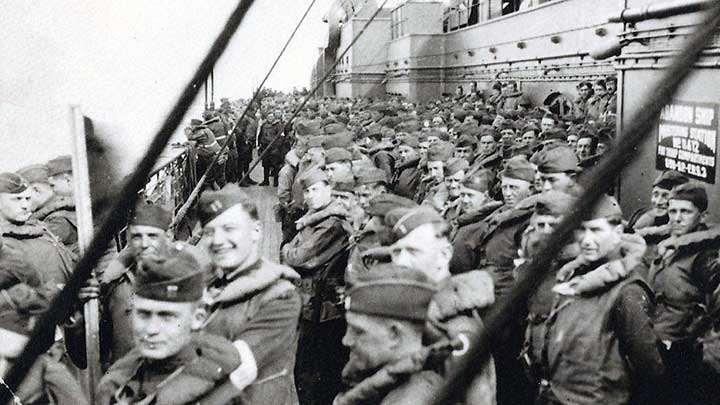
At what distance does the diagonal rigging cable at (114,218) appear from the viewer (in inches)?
60.3

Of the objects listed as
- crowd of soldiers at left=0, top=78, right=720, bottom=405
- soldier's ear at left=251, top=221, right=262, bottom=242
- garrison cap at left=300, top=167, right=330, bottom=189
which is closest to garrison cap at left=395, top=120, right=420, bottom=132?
crowd of soldiers at left=0, top=78, right=720, bottom=405

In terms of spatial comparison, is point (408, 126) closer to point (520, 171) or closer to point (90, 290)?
point (520, 171)

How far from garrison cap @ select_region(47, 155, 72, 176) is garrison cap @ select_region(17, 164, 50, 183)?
14 cm

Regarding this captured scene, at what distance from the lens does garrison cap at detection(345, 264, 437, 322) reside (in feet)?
7.09

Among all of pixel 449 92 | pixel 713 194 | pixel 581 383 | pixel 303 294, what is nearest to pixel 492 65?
pixel 449 92

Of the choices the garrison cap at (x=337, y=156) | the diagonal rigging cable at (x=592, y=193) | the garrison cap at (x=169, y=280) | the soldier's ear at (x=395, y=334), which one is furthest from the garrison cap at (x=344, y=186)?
the diagonal rigging cable at (x=592, y=193)

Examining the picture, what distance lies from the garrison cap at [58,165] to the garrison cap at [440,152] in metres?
3.07

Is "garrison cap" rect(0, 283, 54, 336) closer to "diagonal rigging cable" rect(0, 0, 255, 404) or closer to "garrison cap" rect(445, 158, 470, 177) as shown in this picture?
"diagonal rigging cable" rect(0, 0, 255, 404)

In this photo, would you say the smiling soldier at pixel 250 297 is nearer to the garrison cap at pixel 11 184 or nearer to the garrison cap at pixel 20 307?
the garrison cap at pixel 20 307

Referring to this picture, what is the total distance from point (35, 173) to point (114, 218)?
3637mm

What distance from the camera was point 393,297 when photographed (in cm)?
217

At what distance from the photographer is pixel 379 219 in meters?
3.82

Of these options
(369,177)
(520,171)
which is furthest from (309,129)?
(520,171)

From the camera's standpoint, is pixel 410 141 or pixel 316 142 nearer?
pixel 316 142
